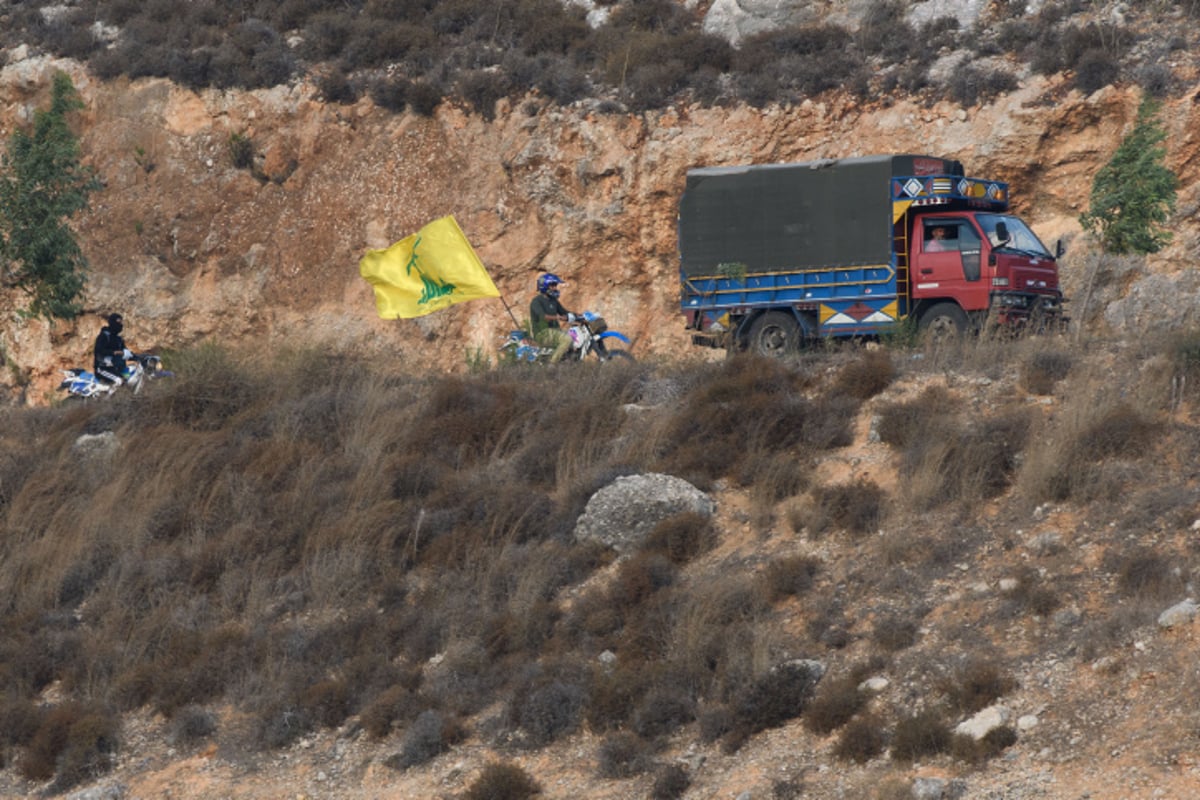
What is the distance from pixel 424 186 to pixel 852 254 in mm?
11213

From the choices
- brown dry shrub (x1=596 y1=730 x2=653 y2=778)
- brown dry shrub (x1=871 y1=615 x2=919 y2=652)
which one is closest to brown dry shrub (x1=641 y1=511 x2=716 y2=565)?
brown dry shrub (x1=871 y1=615 x2=919 y2=652)

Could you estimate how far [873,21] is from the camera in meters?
29.7

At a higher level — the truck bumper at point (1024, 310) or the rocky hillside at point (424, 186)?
the rocky hillside at point (424, 186)

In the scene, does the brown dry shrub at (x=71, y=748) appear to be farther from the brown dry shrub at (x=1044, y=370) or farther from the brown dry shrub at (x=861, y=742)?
the brown dry shrub at (x=1044, y=370)

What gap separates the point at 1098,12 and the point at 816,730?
785 inches

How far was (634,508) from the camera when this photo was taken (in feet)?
48.8

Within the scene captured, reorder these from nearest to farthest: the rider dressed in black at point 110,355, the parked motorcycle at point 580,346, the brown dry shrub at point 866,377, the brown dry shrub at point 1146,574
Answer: the brown dry shrub at point 1146,574, the brown dry shrub at point 866,377, the parked motorcycle at point 580,346, the rider dressed in black at point 110,355

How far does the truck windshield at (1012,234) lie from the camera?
19.8 metres

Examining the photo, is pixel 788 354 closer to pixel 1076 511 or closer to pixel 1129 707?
pixel 1076 511

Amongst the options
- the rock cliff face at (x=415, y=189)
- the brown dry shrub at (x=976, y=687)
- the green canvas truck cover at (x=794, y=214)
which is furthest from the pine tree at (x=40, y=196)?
the brown dry shrub at (x=976, y=687)

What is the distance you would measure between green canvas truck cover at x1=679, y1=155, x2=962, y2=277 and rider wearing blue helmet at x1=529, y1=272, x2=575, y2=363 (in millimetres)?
1966

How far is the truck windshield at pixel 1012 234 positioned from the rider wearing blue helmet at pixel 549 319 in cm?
533

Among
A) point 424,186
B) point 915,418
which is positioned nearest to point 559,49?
point 424,186

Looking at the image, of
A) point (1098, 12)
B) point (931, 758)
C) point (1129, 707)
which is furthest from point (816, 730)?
point (1098, 12)
